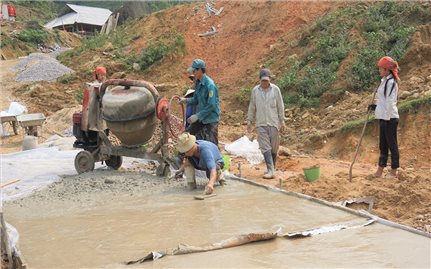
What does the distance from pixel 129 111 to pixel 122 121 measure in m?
0.15

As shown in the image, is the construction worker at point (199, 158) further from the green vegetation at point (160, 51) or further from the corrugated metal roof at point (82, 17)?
the corrugated metal roof at point (82, 17)

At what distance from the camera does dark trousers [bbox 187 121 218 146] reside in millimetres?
6301

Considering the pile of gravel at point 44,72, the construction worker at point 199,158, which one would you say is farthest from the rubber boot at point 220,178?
the pile of gravel at point 44,72

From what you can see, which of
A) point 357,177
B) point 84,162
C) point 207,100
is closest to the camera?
point 207,100

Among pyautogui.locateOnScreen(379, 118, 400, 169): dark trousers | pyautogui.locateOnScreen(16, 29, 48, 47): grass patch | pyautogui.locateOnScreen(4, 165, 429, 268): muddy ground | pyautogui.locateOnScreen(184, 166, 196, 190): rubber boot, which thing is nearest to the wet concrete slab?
pyautogui.locateOnScreen(4, 165, 429, 268): muddy ground

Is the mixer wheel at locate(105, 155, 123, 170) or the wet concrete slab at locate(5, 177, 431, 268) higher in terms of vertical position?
the mixer wheel at locate(105, 155, 123, 170)

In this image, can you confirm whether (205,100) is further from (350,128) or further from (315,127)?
(315,127)

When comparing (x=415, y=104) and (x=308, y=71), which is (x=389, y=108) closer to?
(x=415, y=104)

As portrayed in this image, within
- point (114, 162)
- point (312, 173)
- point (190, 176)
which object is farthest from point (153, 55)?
point (190, 176)

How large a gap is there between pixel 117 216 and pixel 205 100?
6.38 ft

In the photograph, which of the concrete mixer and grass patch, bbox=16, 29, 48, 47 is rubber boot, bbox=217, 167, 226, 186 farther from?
grass patch, bbox=16, 29, 48, 47

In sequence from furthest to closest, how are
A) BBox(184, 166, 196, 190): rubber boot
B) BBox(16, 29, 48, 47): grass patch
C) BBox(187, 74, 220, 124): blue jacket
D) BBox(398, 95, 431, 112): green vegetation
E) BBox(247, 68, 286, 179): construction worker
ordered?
BBox(16, 29, 48, 47): grass patch < BBox(398, 95, 431, 112): green vegetation < BBox(247, 68, 286, 179): construction worker < BBox(187, 74, 220, 124): blue jacket < BBox(184, 166, 196, 190): rubber boot

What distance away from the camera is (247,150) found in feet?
27.7

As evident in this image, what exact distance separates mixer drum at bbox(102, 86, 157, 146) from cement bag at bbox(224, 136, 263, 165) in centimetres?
221
